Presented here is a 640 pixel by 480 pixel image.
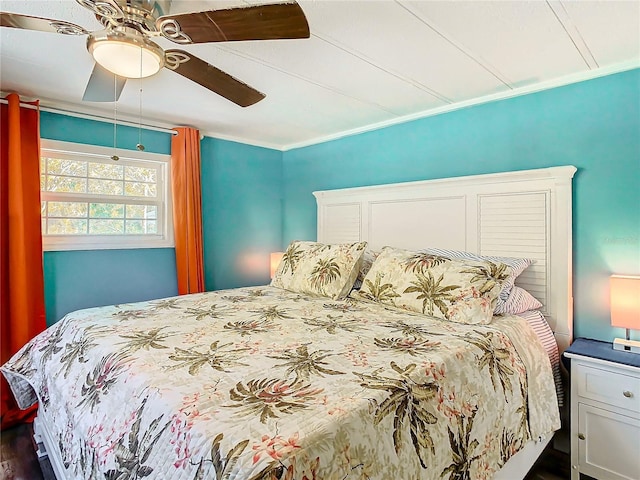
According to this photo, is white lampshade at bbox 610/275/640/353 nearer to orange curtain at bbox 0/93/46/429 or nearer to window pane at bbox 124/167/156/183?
window pane at bbox 124/167/156/183

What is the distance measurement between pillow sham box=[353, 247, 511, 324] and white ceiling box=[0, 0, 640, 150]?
111 cm

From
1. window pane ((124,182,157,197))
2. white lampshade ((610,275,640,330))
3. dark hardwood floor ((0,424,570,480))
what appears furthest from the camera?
window pane ((124,182,157,197))

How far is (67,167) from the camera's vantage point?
8.90 feet

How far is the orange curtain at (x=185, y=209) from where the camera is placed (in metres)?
3.12

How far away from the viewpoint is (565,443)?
2070 mm

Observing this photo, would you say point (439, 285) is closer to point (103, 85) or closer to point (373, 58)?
point (373, 58)

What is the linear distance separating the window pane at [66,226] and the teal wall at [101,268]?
16 centimetres

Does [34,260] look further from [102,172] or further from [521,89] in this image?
[521,89]

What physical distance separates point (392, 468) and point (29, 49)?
2.47 m

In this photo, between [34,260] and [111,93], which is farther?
[34,260]

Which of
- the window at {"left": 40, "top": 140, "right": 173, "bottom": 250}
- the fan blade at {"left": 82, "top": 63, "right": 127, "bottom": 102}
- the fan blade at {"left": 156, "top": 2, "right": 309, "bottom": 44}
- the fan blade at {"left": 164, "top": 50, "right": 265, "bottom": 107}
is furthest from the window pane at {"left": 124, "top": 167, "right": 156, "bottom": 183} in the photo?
the fan blade at {"left": 156, "top": 2, "right": 309, "bottom": 44}

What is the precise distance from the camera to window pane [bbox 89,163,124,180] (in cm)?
283

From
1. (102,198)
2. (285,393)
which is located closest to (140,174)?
(102,198)

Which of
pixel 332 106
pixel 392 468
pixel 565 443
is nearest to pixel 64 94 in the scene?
pixel 332 106
